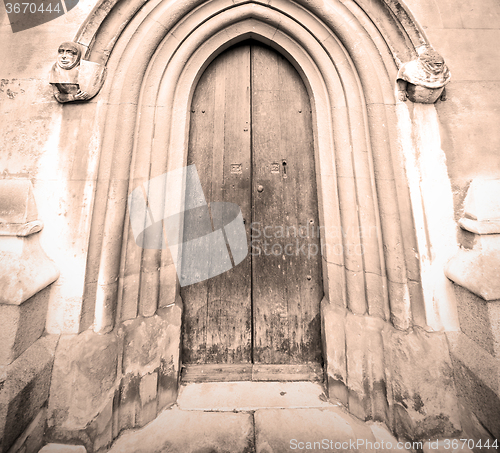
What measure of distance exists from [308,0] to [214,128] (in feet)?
3.88

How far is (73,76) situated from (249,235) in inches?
66.3

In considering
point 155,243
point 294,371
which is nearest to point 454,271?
point 294,371

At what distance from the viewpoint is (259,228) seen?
188 centimetres

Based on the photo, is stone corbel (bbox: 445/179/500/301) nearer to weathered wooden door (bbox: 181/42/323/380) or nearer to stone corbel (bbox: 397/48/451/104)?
stone corbel (bbox: 397/48/451/104)

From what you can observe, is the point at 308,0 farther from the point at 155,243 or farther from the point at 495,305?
the point at 495,305

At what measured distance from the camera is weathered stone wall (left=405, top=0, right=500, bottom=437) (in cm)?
128

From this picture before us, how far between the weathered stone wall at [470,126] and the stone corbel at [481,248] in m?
0.04

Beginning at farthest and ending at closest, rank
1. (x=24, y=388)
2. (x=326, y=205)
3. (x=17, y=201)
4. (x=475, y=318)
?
(x=326, y=205) < (x=17, y=201) < (x=475, y=318) < (x=24, y=388)

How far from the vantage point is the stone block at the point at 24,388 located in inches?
46.0

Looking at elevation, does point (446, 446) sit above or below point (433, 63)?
below

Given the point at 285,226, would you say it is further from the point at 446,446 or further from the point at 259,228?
the point at 446,446

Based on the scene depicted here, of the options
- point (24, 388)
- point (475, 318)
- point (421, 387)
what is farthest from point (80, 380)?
point (475, 318)

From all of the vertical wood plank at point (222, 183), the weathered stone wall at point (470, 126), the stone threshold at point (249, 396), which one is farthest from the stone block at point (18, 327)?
the weathered stone wall at point (470, 126)

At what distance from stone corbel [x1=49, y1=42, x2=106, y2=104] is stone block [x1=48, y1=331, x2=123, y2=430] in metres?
1.63
